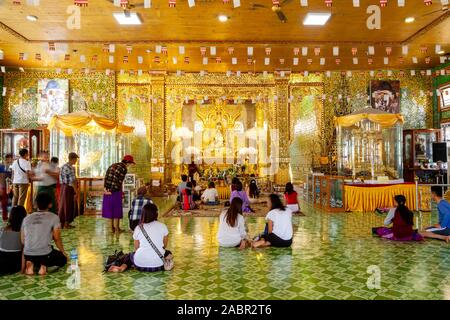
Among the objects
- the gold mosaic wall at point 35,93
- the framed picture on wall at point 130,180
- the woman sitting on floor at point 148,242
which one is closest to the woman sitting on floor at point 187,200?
the framed picture on wall at point 130,180

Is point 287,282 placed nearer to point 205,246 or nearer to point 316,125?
point 205,246

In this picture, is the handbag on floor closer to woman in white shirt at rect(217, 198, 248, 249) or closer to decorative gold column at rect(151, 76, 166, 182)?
woman in white shirt at rect(217, 198, 248, 249)

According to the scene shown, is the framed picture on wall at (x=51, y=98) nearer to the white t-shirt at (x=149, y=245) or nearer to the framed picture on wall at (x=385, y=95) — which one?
the white t-shirt at (x=149, y=245)

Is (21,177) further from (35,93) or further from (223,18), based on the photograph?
(35,93)

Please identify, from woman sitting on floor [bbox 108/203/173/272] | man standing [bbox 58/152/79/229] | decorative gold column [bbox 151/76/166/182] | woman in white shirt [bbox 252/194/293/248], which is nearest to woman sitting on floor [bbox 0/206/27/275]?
woman sitting on floor [bbox 108/203/173/272]

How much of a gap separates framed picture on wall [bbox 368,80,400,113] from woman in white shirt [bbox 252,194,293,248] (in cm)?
998

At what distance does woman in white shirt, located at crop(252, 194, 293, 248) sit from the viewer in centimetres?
515

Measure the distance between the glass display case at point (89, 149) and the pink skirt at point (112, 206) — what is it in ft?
14.5

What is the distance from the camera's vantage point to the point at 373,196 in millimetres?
8977

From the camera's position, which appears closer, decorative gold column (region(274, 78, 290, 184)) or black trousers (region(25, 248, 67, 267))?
black trousers (region(25, 248, 67, 267))

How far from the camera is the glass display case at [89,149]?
10.4 m

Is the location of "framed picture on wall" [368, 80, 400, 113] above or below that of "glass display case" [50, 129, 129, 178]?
above

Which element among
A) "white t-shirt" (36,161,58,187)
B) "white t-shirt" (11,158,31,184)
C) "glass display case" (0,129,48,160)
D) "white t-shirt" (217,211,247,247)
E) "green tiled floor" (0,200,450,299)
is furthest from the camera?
"glass display case" (0,129,48,160)

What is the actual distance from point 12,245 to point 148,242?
59.9 inches
